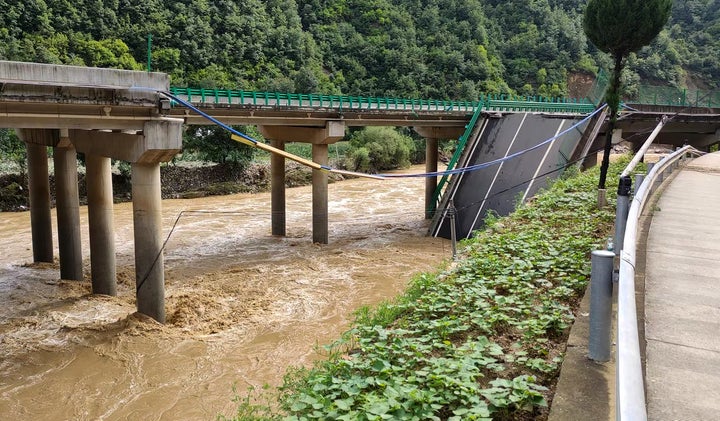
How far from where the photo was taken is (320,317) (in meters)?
14.9

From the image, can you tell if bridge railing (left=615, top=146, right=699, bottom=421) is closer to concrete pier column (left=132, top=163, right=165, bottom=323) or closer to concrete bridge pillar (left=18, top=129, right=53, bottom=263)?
concrete pier column (left=132, top=163, right=165, bottom=323)

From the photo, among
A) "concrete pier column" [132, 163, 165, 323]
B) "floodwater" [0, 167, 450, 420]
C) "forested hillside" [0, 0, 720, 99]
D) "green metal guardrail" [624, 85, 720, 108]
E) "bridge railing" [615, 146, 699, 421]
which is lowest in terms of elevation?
"floodwater" [0, 167, 450, 420]

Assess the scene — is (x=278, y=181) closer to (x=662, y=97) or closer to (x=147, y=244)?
(x=147, y=244)

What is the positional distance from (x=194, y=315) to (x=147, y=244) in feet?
7.10

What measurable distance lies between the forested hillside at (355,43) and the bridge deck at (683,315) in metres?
45.6

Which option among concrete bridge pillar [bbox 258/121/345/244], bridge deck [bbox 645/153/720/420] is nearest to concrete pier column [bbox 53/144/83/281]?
concrete bridge pillar [bbox 258/121/345/244]

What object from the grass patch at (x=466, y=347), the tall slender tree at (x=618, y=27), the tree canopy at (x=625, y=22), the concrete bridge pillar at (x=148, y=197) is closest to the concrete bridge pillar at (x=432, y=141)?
the tall slender tree at (x=618, y=27)

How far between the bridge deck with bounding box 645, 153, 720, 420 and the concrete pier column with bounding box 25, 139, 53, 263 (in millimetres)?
18426

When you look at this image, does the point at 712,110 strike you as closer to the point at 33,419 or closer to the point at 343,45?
the point at 33,419

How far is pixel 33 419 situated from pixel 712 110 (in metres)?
35.7

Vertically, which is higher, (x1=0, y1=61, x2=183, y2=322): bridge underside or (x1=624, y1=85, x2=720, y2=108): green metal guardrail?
(x1=624, y1=85, x2=720, y2=108): green metal guardrail

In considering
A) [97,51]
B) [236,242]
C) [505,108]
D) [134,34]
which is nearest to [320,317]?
[236,242]

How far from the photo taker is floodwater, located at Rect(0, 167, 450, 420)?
35.3ft

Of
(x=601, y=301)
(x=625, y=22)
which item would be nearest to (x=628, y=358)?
(x=601, y=301)
